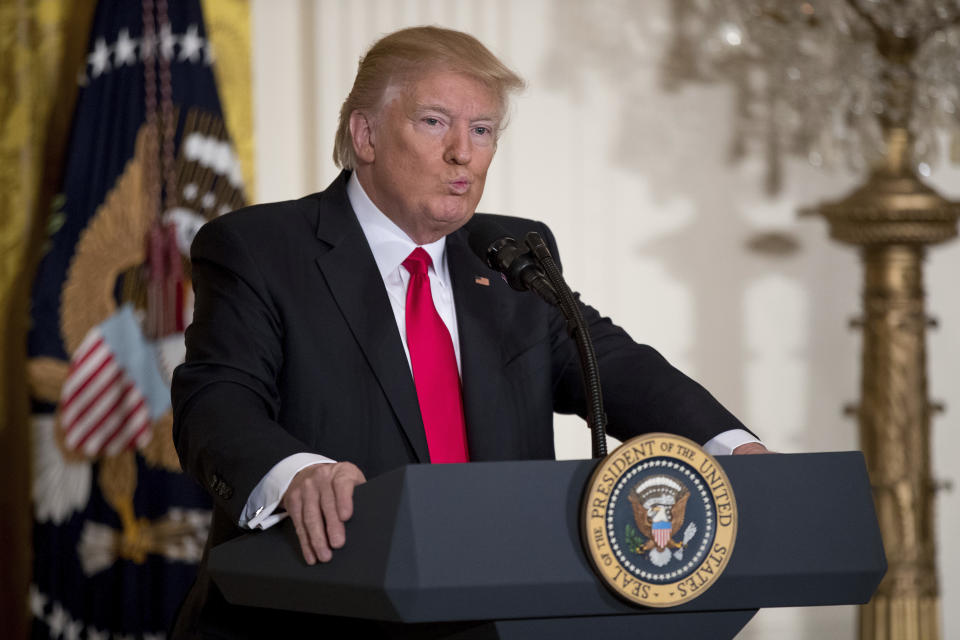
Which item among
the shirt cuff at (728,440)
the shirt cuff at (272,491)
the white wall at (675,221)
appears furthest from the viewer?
the white wall at (675,221)

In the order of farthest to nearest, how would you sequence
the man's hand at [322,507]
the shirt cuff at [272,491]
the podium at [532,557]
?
the shirt cuff at [272,491] < the man's hand at [322,507] < the podium at [532,557]

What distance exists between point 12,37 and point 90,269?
2.60 feet

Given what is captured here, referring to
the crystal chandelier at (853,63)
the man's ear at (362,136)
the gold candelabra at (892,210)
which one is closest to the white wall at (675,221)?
the crystal chandelier at (853,63)

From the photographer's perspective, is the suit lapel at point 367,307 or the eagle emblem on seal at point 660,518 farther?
the suit lapel at point 367,307

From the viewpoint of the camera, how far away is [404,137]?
6.56 ft

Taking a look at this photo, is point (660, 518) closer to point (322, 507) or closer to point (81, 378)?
point (322, 507)

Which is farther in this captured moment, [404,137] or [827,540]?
[404,137]

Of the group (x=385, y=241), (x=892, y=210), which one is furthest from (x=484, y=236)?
(x=892, y=210)

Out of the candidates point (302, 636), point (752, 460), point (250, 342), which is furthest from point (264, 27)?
point (752, 460)

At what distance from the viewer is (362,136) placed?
2129mm

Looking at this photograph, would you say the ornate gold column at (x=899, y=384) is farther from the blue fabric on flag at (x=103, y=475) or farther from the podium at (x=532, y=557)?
the podium at (x=532, y=557)

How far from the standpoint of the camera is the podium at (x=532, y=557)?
1.22 metres

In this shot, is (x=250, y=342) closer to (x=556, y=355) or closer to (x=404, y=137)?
(x=404, y=137)

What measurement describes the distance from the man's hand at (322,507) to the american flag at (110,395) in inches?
84.8
